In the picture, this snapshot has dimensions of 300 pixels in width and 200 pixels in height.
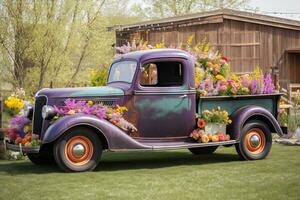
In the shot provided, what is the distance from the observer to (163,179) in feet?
26.1

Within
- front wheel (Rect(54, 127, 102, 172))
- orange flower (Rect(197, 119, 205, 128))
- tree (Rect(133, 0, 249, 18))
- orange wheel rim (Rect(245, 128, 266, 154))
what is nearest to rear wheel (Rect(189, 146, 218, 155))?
orange wheel rim (Rect(245, 128, 266, 154))

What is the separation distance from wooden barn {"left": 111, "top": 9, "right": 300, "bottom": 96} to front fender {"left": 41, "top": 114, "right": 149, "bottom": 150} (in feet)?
43.0

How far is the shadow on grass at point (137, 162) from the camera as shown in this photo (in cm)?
927

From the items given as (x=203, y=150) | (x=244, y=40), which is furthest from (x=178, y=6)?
(x=203, y=150)

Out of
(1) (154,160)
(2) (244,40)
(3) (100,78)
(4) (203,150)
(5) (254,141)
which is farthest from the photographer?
(2) (244,40)

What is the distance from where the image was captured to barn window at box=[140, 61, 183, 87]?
Result: 9.84 meters

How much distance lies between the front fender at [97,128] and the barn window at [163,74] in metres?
1.13

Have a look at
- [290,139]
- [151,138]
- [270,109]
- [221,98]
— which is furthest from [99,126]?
[290,139]

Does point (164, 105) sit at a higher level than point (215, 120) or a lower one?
higher

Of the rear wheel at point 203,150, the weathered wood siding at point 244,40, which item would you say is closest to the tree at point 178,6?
the weathered wood siding at point 244,40

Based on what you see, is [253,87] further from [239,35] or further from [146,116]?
[239,35]

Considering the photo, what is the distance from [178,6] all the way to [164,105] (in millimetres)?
34898

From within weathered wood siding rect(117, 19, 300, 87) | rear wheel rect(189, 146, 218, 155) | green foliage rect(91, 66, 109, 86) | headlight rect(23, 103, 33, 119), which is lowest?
rear wheel rect(189, 146, 218, 155)

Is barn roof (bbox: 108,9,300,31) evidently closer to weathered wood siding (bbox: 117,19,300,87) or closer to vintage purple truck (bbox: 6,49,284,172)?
weathered wood siding (bbox: 117,19,300,87)
